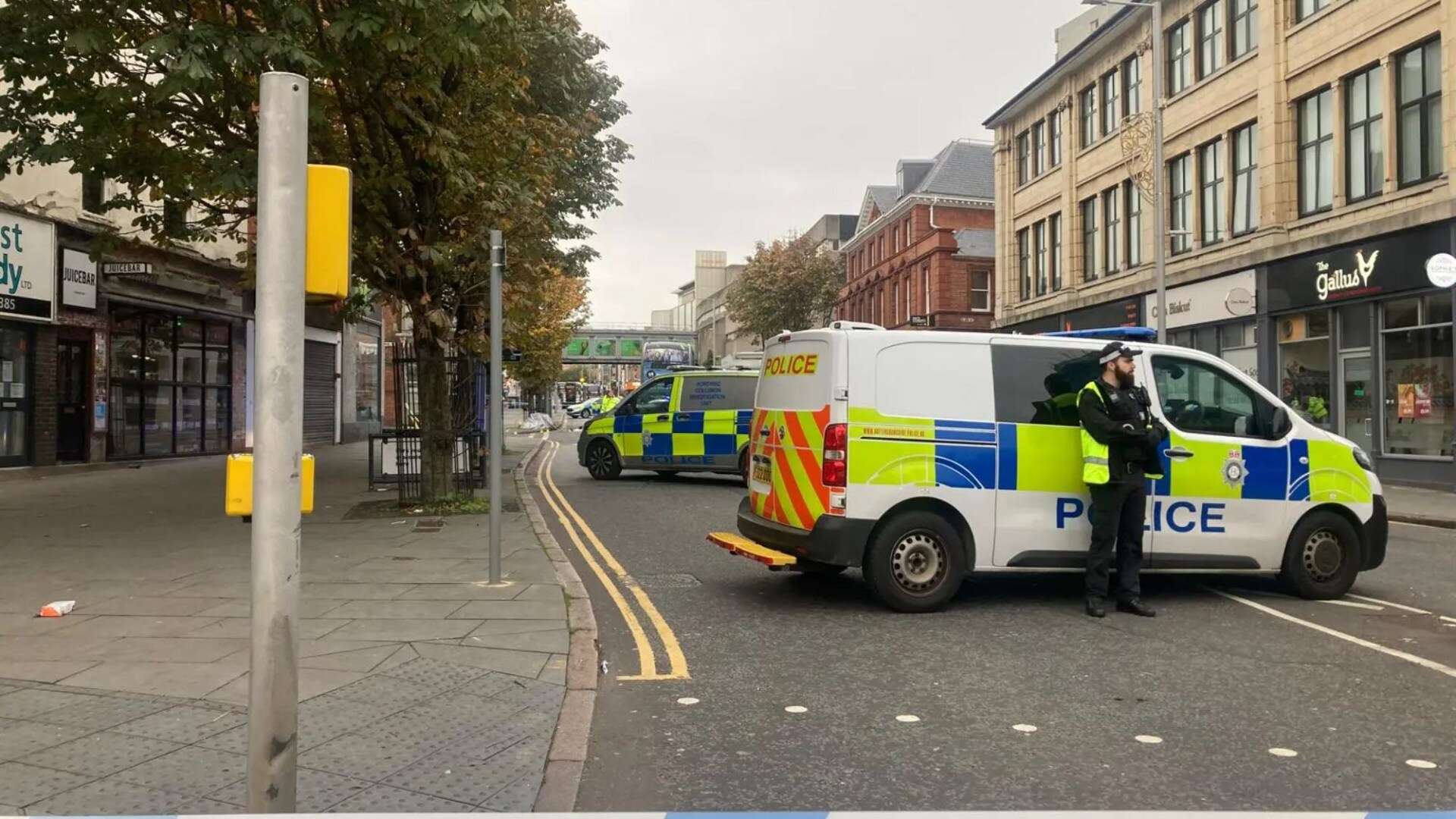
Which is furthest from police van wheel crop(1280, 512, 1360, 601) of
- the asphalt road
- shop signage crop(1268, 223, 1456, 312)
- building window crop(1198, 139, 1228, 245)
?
building window crop(1198, 139, 1228, 245)

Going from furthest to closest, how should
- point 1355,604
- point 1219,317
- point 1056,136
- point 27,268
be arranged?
point 1056,136
point 1219,317
point 27,268
point 1355,604

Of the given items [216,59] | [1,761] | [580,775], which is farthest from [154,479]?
[580,775]

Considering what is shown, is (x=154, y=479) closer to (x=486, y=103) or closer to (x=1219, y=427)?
(x=486, y=103)

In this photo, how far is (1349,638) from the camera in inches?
247

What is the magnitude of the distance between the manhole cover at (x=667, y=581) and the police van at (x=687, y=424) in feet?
26.2

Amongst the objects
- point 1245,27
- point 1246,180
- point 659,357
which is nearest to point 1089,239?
point 1246,180

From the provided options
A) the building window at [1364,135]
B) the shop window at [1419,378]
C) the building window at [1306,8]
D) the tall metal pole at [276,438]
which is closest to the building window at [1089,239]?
the building window at [1306,8]

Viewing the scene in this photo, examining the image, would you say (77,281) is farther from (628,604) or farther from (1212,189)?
(1212,189)

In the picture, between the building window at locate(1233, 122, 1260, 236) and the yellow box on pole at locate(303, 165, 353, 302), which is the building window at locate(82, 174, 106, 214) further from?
the building window at locate(1233, 122, 1260, 236)

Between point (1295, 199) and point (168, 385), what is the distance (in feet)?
79.3

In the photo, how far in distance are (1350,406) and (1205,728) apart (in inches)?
705

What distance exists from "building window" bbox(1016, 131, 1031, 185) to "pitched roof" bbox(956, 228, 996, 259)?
42.1ft

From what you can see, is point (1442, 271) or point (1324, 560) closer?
point (1324, 560)

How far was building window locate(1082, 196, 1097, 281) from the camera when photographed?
2973 cm
